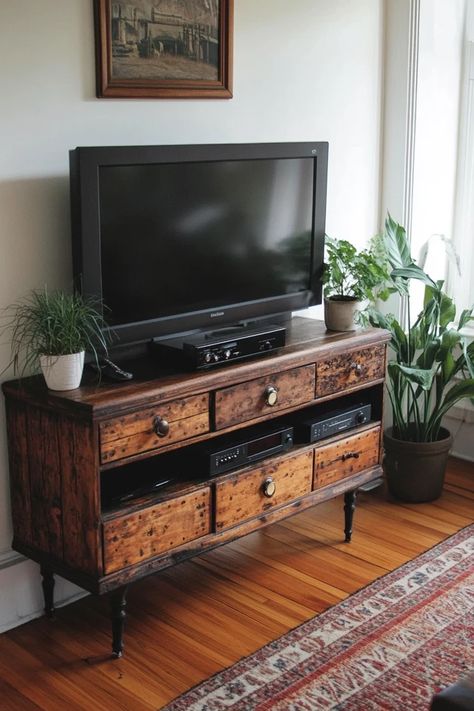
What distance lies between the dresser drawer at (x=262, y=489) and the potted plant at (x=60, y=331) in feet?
1.86

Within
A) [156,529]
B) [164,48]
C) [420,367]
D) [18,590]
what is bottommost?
[18,590]

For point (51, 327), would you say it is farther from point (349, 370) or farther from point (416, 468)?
point (416, 468)

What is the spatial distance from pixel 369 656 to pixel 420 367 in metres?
1.30

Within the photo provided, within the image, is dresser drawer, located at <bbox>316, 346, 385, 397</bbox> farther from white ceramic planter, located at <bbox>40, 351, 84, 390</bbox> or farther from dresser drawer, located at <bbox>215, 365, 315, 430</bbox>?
white ceramic planter, located at <bbox>40, 351, 84, 390</bbox>

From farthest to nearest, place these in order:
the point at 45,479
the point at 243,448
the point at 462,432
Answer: the point at 462,432 → the point at 243,448 → the point at 45,479

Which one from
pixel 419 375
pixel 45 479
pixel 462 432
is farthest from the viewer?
pixel 462 432

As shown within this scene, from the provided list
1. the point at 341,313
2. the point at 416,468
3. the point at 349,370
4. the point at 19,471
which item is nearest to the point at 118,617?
the point at 19,471

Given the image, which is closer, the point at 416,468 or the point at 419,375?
the point at 419,375

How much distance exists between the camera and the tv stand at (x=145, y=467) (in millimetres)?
2408

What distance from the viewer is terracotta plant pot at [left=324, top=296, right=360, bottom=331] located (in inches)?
123

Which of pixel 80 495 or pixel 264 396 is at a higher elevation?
pixel 264 396

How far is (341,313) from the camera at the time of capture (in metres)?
3.13

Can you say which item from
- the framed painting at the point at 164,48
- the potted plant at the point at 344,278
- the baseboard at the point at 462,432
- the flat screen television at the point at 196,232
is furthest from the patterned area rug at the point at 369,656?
the framed painting at the point at 164,48

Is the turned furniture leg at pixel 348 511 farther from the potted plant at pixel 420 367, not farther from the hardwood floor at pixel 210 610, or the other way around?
the potted plant at pixel 420 367
